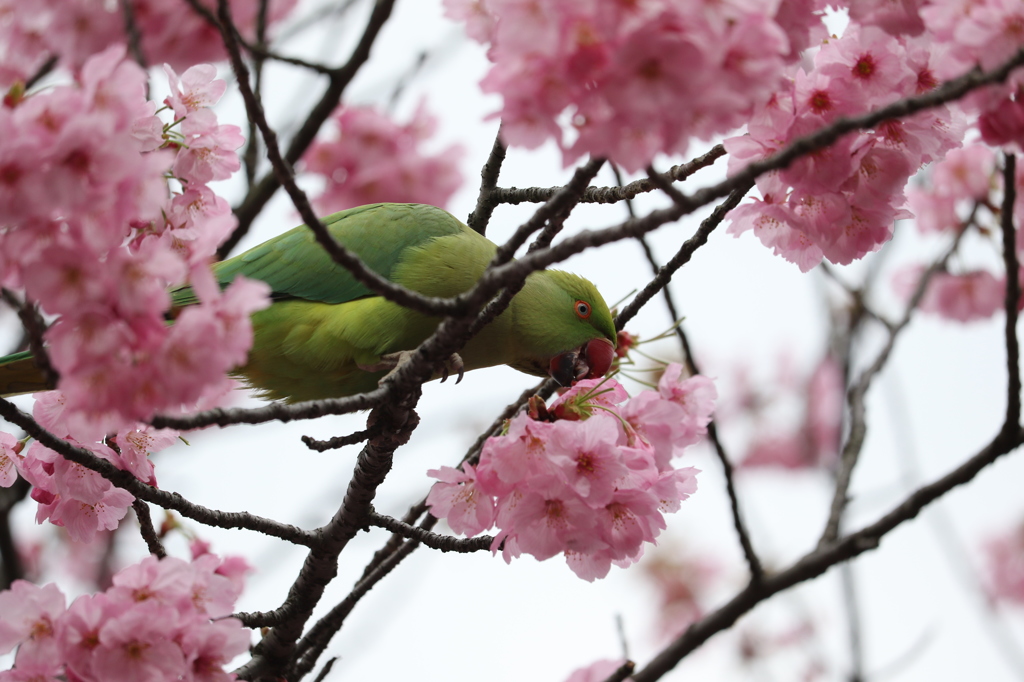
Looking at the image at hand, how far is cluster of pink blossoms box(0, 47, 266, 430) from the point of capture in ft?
4.16

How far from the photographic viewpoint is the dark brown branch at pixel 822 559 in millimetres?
2352

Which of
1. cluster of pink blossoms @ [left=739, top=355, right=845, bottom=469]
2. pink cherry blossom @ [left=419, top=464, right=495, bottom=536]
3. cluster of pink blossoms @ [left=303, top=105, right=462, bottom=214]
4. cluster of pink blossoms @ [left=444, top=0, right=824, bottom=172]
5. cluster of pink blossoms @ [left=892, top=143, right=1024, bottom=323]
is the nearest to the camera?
cluster of pink blossoms @ [left=444, top=0, right=824, bottom=172]

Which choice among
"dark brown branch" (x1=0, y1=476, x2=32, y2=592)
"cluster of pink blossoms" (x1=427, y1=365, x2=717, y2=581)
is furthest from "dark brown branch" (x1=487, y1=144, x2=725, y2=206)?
"dark brown branch" (x1=0, y1=476, x2=32, y2=592)

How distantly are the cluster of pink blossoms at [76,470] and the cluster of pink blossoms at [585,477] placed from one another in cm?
73

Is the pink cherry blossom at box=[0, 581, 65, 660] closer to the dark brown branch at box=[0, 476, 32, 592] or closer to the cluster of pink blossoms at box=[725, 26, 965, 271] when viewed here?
the cluster of pink blossoms at box=[725, 26, 965, 271]

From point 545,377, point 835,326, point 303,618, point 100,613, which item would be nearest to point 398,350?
point 545,377

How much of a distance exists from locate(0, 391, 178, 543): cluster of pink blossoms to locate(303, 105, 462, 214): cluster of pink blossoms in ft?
10.2

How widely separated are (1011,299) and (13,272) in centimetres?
219

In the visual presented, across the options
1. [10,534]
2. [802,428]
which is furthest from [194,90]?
[802,428]

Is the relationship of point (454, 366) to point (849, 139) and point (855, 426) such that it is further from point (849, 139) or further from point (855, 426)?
point (855, 426)

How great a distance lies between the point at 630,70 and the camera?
3.99 ft

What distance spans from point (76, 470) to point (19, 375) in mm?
873

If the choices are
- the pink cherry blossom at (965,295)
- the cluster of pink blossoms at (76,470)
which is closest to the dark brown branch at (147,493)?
the cluster of pink blossoms at (76,470)

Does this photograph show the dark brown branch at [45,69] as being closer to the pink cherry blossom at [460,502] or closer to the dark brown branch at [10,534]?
the dark brown branch at [10,534]
